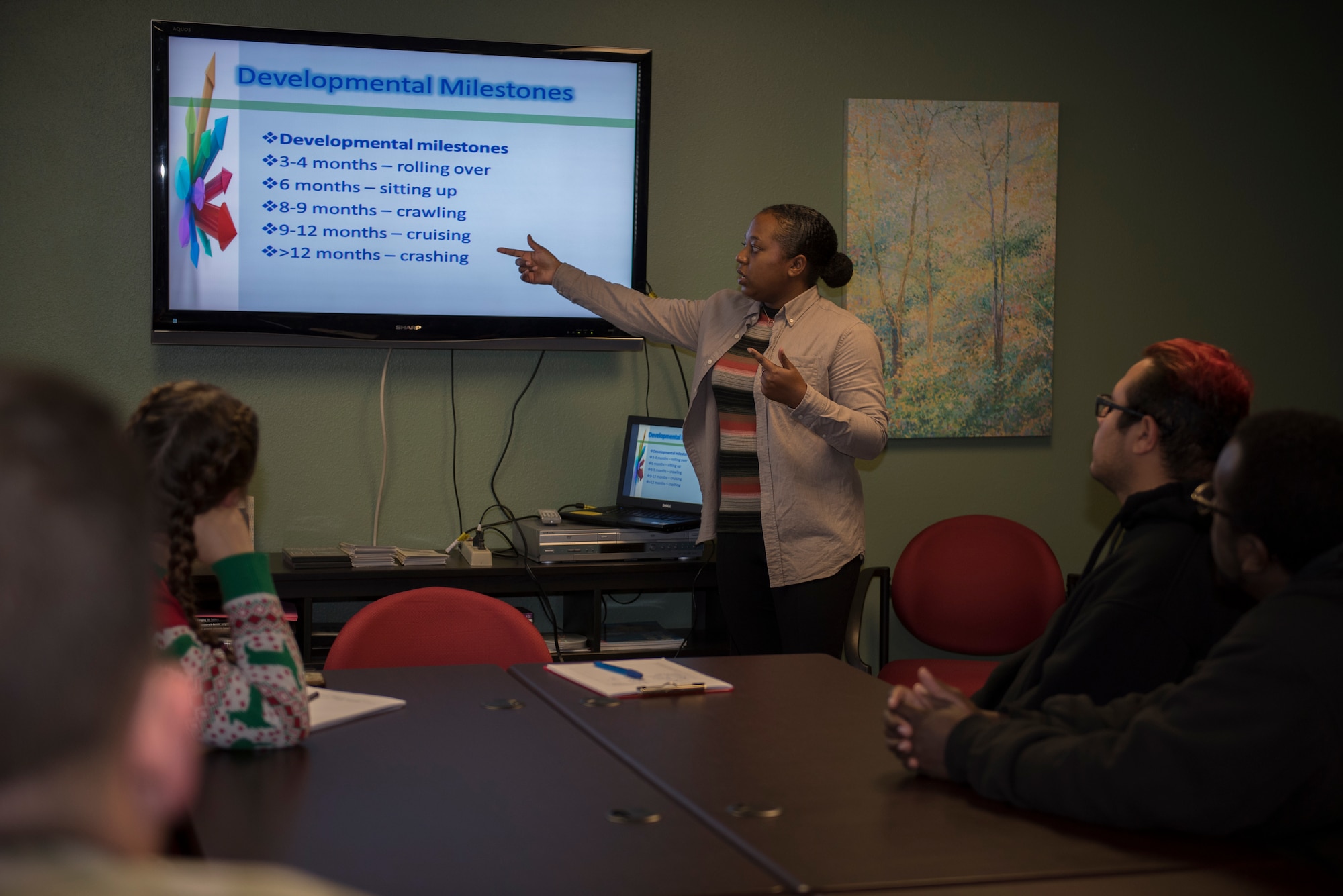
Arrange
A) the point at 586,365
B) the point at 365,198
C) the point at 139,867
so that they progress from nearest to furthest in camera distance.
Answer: the point at 139,867 → the point at 365,198 → the point at 586,365

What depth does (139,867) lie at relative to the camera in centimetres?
45

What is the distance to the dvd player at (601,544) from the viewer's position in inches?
133

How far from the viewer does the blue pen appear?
6.77 feet

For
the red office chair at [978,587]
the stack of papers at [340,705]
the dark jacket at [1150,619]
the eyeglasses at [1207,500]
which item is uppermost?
the eyeglasses at [1207,500]

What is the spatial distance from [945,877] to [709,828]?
0.27 m

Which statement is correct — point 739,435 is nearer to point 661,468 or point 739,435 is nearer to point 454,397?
point 661,468

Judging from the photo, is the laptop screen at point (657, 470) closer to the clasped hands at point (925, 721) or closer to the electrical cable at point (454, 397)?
the electrical cable at point (454, 397)

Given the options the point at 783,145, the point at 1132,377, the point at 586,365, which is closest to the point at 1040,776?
the point at 1132,377

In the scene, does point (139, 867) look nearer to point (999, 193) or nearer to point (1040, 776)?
point (1040, 776)

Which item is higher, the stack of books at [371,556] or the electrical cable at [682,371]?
the electrical cable at [682,371]

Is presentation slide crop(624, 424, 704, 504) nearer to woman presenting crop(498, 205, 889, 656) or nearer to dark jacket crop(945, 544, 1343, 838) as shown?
Answer: woman presenting crop(498, 205, 889, 656)

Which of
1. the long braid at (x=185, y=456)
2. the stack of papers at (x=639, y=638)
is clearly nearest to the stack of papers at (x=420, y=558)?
the stack of papers at (x=639, y=638)

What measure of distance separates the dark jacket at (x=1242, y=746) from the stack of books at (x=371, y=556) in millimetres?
2323

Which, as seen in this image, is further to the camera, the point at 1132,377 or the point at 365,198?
the point at 365,198
